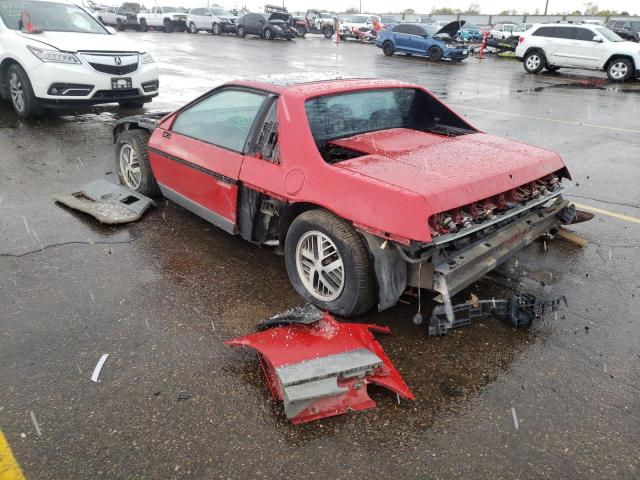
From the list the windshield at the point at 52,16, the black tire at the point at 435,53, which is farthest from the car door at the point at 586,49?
the windshield at the point at 52,16

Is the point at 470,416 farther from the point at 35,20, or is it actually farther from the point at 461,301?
the point at 35,20

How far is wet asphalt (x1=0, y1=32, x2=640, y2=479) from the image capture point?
7.50ft

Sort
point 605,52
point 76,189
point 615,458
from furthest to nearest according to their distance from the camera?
point 605,52
point 76,189
point 615,458

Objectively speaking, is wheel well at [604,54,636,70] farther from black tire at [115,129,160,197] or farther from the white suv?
black tire at [115,129,160,197]

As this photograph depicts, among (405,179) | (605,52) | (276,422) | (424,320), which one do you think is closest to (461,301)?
(424,320)

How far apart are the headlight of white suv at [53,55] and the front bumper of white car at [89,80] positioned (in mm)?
65

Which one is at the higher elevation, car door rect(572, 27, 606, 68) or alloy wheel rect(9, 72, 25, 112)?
car door rect(572, 27, 606, 68)

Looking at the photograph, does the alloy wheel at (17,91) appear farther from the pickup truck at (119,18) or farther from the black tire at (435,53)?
the pickup truck at (119,18)

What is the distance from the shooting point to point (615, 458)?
2314 millimetres

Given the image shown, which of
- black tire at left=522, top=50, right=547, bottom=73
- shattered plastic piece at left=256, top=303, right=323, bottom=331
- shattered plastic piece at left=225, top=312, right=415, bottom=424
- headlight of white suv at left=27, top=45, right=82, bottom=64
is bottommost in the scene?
shattered plastic piece at left=225, top=312, right=415, bottom=424

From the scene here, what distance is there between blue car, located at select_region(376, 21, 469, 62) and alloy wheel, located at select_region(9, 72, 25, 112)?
56.8 ft

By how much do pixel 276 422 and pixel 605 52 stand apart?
18588 mm

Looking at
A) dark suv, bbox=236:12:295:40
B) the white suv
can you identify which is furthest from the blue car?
dark suv, bbox=236:12:295:40

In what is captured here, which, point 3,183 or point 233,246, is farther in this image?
point 3,183
